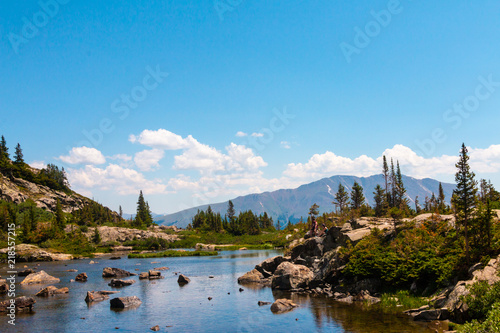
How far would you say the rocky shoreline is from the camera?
83.4ft

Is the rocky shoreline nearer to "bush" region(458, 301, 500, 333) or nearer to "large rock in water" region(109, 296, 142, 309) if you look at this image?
"bush" region(458, 301, 500, 333)

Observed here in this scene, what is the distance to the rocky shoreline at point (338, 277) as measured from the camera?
1000 inches

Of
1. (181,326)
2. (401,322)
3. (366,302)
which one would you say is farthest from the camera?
(366,302)

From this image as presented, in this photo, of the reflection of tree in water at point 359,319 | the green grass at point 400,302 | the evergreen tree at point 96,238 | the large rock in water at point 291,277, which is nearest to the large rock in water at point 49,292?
the large rock in water at point 291,277

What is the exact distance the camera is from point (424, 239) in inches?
1449

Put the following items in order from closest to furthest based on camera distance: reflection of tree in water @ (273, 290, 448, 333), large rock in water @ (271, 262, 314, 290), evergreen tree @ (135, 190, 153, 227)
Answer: reflection of tree in water @ (273, 290, 448, 333)
large rock in water @ (271, 262, 314, 290)
evergreen tree @ (135, 190, 153, 227)

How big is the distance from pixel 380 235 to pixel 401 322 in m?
15.9

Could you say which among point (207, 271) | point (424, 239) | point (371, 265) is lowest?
point (207, 271)

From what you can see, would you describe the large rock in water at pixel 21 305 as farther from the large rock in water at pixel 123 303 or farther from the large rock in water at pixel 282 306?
the large rock in water at pixel 282 306

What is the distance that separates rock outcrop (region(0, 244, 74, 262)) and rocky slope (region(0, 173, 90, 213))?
58211 mm

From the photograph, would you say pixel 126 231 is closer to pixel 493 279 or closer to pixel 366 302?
pixel 366 302

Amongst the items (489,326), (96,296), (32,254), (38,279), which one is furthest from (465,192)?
(32,254)

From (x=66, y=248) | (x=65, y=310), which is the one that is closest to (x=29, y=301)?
(x=65, y=310)

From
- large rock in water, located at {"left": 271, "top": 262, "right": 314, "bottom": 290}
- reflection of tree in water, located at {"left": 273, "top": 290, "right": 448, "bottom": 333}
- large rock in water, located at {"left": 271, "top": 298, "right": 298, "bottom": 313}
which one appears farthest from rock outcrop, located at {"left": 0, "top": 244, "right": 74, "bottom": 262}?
reflection of tree in water, located at {"left": 273, "top": 290, "right": 448, "bottom": 333}
